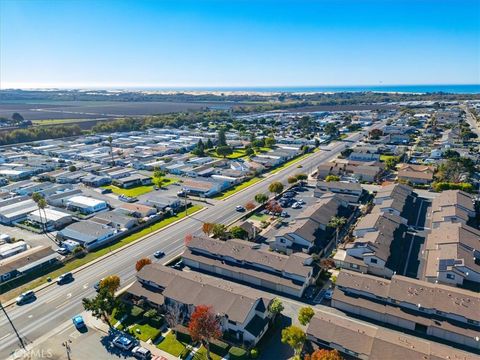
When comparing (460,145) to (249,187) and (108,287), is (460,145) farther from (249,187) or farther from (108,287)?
(108,287)

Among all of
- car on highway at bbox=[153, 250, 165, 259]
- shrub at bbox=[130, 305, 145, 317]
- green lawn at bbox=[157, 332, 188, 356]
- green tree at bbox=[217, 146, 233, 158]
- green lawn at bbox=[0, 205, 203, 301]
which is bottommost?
green lawn at bbox=[0, 205, 203, 301]

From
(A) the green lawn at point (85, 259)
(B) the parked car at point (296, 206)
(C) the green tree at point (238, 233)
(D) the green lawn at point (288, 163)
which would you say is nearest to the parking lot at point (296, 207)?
(B) the parked car at point (296, 206)

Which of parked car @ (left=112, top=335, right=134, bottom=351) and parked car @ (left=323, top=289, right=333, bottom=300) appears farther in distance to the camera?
parked car @ (left=323, top=289, right=333, bottom=300)

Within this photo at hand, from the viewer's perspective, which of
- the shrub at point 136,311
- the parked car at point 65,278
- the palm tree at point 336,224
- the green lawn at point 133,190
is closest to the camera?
the shrub at point 136,311

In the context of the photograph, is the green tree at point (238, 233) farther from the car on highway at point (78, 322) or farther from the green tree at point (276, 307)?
the car on highway at point (78, 322)

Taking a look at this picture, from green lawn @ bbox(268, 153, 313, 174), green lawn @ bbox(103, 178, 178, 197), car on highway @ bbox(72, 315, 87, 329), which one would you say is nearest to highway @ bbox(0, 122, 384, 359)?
car on highway @ bbox(72, 315, 87, 329)

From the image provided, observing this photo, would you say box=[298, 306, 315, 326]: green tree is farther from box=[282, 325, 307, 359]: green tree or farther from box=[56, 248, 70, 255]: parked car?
box=[56, 248, 70, 255]: parked car
